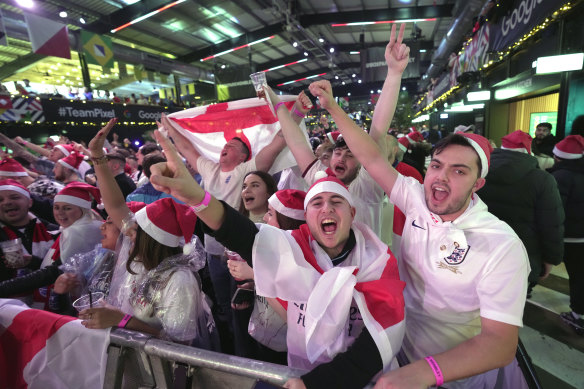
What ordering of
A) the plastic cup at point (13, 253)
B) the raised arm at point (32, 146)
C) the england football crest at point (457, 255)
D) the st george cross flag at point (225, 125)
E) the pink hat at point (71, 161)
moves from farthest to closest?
the raised arm at point (32, 146) → the pink hat at point (71, 161) → the st george cross flag at point (225, 125) → the plastic cup at point (13, 253) → the england football crest at point (457, 255)

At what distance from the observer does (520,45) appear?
615 cm

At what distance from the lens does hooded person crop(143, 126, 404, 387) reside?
1.11m

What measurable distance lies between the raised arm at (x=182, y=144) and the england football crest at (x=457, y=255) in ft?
9.82

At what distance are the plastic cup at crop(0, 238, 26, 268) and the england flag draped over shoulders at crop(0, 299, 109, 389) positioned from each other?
1114 mm

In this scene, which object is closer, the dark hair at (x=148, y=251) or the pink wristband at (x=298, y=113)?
the dark hair at (x=148, y=251)

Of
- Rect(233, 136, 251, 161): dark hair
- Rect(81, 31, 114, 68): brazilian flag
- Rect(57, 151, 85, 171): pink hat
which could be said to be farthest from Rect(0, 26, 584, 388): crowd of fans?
Rect(81, 31, 114, 68): brazilian flag

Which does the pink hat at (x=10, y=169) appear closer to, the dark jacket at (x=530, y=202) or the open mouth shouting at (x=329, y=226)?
the open mouth shouting at (x=329, y=226)

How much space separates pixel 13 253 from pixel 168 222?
1.63 m

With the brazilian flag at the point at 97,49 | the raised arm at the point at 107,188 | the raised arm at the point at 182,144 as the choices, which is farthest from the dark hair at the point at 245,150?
the brazilian flag at the point at 97,49

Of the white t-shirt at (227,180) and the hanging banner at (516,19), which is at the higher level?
the hanging banner at (516,19)

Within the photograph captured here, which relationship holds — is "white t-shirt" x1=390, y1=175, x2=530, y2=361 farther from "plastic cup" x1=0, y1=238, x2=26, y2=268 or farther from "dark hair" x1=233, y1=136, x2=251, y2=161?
"plastic cup" x1=0, y1=238, x2=26, y2=268

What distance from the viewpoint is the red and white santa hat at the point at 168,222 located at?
1.62 metres

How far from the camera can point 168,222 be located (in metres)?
A: 1.64

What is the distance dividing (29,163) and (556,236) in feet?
25.5
